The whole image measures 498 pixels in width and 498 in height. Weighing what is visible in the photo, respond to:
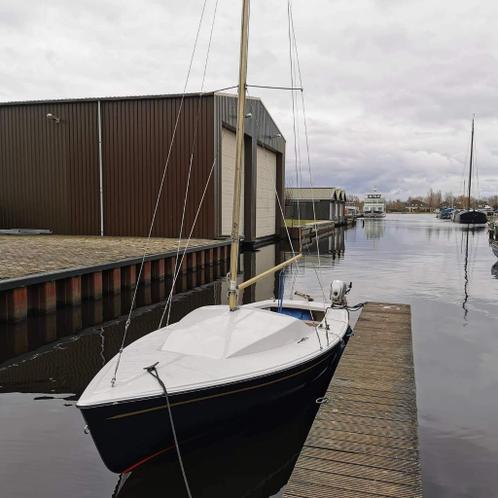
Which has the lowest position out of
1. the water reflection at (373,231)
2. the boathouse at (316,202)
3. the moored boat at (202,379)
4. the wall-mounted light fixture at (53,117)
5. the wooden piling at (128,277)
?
the water reflection at (373,231)

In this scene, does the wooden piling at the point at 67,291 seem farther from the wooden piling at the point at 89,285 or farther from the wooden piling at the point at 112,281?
the wooden piling at the point at 112,281

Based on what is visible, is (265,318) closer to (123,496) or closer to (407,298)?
(123,496)

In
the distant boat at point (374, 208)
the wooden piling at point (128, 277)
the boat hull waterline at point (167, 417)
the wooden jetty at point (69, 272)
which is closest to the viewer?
the boat hull waterline at point (167, 417)

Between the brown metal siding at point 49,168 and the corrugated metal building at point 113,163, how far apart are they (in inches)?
2.5

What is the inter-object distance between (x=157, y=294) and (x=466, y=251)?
2842cm

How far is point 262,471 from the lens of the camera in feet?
19.8

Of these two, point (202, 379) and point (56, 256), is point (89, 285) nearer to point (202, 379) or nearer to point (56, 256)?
point (56, 256)

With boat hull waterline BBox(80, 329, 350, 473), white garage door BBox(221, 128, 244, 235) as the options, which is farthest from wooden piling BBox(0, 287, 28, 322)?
white garage door BBox(221, 128, 244, 235)

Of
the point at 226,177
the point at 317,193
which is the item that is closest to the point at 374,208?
the point at 317,193

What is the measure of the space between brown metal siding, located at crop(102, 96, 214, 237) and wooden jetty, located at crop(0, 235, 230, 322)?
5587 mm

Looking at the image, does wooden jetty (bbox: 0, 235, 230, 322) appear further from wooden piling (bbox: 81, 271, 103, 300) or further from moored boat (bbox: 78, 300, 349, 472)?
moored boat (bbox: 78, 300, 349, 472)

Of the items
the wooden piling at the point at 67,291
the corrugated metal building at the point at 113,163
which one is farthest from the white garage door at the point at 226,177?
the wooden piling at the point at 67,291

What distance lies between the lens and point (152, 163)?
96.0 feet

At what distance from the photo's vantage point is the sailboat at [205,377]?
5.19m
